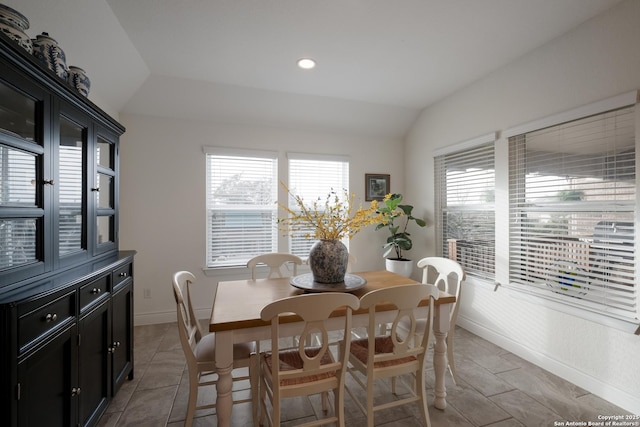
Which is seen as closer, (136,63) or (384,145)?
(136,63)

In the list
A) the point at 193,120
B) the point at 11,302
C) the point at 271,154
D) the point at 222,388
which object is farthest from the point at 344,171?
the point at 11,302

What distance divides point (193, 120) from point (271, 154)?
40.1 inches

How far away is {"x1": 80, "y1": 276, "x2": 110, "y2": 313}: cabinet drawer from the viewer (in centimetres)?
154

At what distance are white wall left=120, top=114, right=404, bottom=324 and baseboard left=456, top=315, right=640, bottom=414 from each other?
291cm

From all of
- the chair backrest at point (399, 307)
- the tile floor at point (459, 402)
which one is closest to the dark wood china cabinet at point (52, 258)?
the tile floor at point (459, 402)

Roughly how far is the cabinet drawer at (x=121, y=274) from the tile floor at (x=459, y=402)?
84 centimetres

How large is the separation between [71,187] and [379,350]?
2.03 m

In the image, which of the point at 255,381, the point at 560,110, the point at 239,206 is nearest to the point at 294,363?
the point at 255,381

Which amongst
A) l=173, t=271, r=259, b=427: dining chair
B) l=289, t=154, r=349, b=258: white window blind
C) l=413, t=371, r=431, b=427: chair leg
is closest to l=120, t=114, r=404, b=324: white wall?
l=289, t=154, r=349, b=258: white window blind

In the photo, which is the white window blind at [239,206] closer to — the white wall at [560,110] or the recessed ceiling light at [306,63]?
the recessed ceiling light at [306,63]

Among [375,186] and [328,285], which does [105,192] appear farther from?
[375,186]

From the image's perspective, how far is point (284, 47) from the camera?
2.51 metres

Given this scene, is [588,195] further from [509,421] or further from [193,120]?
[193,120]

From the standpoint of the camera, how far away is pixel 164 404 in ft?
6.59
